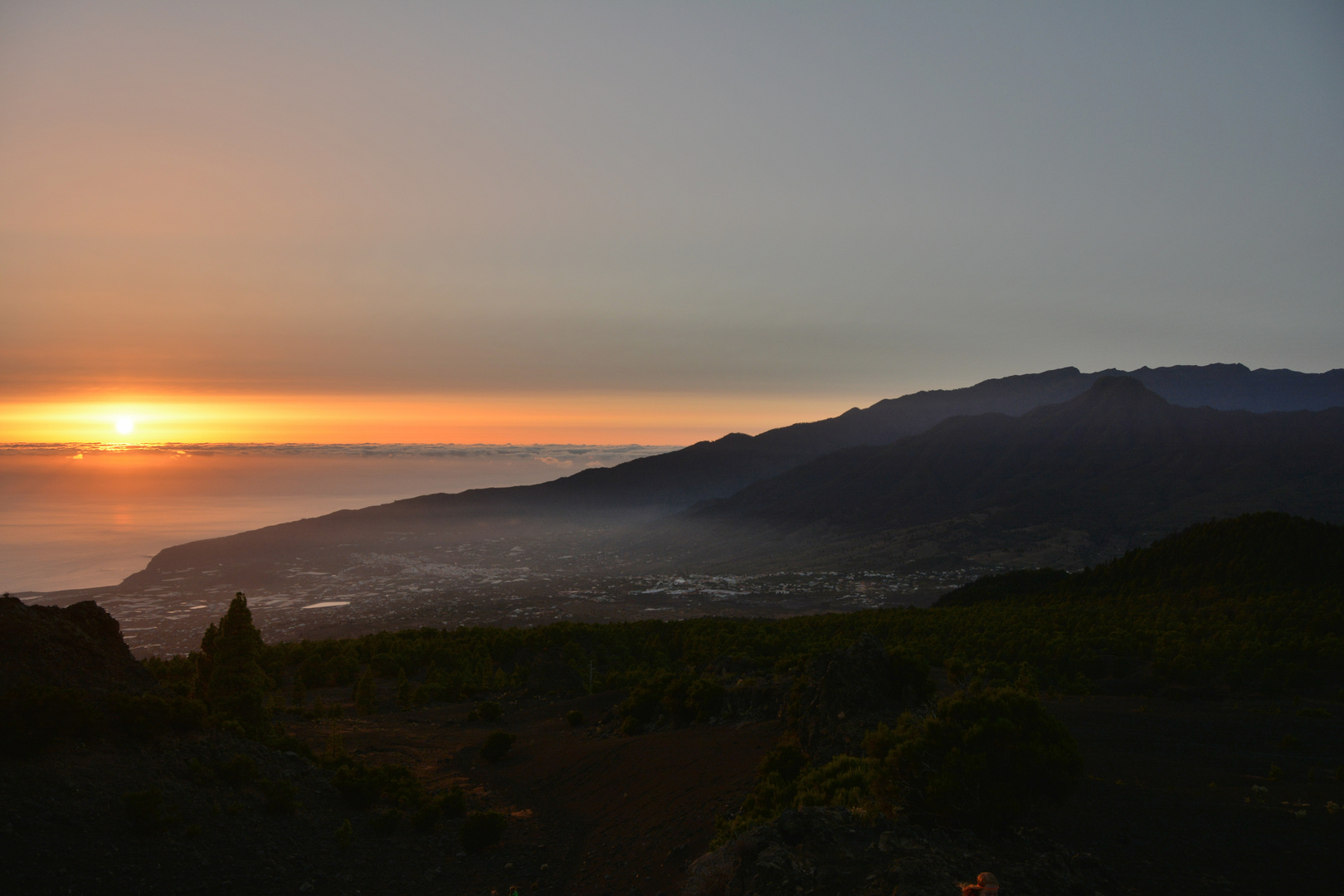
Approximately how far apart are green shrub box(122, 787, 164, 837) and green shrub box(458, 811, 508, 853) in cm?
653

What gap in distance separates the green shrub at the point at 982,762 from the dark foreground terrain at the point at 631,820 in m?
0.52

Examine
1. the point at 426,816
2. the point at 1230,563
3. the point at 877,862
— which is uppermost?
the point at 877,862

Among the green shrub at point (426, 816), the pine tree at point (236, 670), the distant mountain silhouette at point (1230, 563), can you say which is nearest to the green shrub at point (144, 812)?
the green shrub at point (426, 816)

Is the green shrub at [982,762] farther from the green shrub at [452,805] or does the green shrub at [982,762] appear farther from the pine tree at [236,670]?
the pine tree at [236,670]

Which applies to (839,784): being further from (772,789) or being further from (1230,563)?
(1230,563)

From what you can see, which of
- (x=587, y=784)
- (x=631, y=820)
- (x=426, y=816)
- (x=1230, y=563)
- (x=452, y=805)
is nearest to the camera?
(x=426, y=816)

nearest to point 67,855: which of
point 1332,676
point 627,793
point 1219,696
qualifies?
point 627,793

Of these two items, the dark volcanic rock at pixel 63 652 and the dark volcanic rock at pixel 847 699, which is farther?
the dark volcanic rock at pixel 847 699

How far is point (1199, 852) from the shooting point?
1048 centimetres

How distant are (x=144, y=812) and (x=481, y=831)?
23.4 feet

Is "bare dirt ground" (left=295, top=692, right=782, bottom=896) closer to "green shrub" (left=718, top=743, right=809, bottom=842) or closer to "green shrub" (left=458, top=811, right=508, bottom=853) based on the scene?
"green shrub" (left=458, top=811, right=508, bottom=853)

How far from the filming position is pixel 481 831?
16891mm

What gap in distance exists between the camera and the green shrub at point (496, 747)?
24.5m

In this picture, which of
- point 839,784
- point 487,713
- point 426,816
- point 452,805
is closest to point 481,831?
point 426,816
